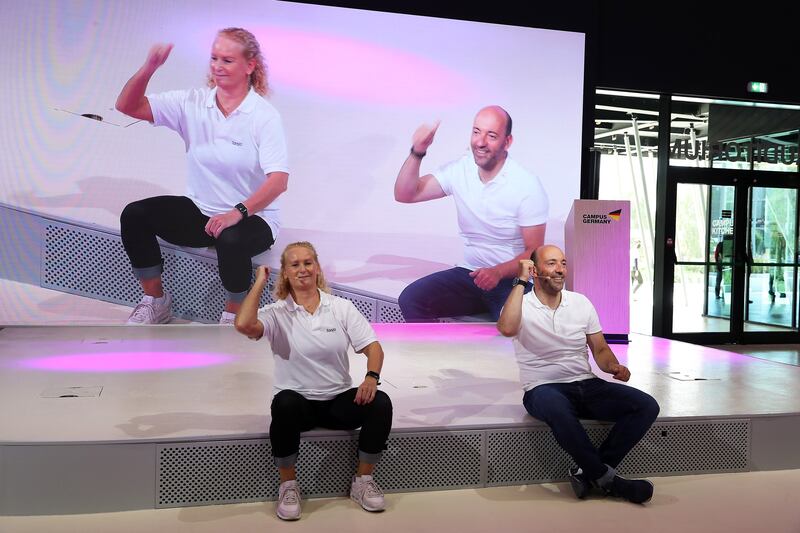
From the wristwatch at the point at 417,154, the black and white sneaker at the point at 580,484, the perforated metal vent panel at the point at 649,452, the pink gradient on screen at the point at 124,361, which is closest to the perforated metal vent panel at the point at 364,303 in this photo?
the wristwatch at the point at 417,154

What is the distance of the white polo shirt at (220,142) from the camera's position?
6.70m

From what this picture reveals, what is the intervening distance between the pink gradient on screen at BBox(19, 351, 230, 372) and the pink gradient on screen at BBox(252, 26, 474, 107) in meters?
2.89

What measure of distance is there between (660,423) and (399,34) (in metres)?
4.79

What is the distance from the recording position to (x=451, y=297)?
7.40 m

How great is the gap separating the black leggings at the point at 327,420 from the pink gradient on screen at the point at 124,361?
71.7 inches

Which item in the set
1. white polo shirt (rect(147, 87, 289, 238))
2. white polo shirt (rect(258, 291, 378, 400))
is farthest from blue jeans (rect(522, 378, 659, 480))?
white polo shirt (rect(147, 87, 289, 238))

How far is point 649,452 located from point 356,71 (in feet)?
15.4

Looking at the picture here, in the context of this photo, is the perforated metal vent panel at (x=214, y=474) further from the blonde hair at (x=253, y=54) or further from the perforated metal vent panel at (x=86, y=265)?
the blonde hair at (x=253, y=54)

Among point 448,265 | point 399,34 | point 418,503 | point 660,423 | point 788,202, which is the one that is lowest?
point 418,503

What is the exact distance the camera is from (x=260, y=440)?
3.03m

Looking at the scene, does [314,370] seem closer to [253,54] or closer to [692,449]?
[692,449]

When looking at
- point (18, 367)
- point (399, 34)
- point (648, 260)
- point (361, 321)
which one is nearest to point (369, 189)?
point (399, 34)

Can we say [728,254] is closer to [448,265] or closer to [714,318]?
[714,318]

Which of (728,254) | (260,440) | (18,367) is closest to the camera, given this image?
(260,440)
